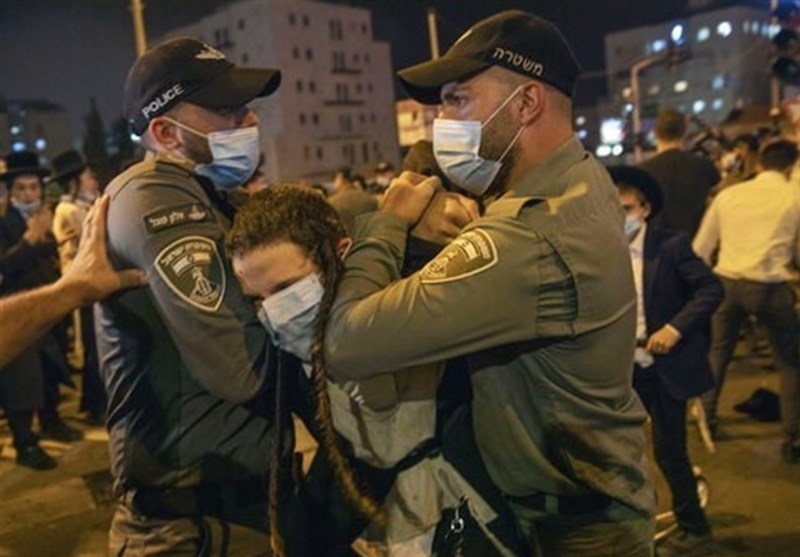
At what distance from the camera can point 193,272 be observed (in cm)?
194

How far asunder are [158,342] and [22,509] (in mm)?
4202

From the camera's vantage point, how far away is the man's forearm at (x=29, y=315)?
209 centimetres

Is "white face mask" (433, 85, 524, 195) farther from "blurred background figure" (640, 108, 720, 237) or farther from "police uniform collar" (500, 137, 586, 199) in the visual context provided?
"blurred background figure" (640, 108, 720, 237)

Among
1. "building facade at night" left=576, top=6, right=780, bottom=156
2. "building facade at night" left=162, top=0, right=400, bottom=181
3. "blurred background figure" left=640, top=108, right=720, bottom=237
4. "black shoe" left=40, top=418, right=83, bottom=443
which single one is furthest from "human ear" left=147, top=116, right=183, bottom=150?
"building facade at night" left=576, top=6, right=780, bottom=156

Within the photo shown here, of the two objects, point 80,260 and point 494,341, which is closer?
point 494,341

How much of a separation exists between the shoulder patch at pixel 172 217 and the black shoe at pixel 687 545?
325 centimetres

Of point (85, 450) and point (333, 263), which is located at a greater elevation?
point (333, 263)

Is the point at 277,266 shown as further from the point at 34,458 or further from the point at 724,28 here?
the point at 724,28

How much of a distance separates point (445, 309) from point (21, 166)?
7.14 meters

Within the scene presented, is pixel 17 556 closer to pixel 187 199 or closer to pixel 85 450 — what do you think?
pixel 85 450

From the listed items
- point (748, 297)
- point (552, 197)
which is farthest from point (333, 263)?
point (748, 297)

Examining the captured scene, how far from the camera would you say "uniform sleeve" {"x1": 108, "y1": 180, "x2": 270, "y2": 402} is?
1.94 meters

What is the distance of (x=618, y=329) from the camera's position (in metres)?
1.87

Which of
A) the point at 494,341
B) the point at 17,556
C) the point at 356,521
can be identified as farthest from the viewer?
the point at 17,556
